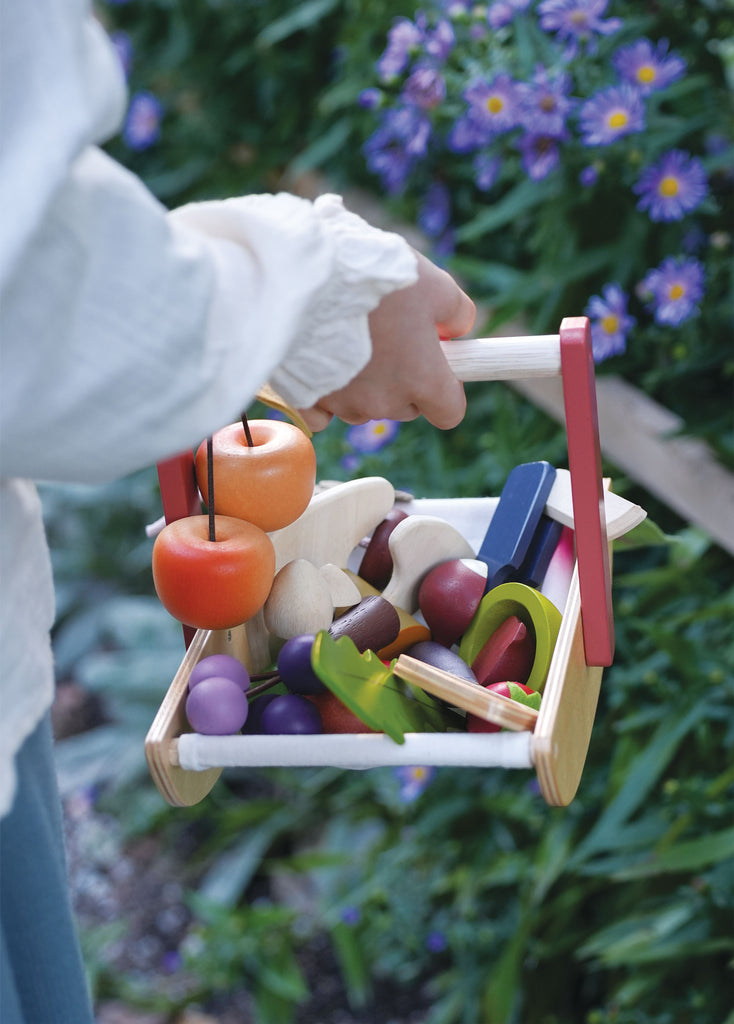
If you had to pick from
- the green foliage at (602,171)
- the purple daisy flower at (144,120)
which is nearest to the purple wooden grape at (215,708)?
the green foliage at (602,171)

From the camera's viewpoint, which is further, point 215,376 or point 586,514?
point 586,514

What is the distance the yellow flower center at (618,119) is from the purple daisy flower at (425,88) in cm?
24

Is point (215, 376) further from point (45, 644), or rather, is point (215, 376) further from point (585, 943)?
point (585, 943)

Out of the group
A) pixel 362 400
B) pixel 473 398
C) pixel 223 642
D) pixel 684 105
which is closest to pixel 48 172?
pixel 362 400

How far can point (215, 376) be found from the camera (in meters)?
0.44

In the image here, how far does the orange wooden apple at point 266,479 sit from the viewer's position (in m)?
0.59

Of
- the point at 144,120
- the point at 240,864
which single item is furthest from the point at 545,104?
the point at 240,864

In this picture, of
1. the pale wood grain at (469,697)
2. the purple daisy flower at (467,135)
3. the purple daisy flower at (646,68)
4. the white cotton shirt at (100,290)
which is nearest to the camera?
the white cotton shirt at (100,290)

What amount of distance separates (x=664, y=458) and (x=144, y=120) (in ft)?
3.90

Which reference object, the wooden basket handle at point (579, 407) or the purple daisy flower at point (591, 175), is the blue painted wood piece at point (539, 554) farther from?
the purple daisy flower at point (591, 175)

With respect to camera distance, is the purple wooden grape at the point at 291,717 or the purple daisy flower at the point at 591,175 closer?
the purple wooden grape at the point at 291,717

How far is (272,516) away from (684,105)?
914 millimetres

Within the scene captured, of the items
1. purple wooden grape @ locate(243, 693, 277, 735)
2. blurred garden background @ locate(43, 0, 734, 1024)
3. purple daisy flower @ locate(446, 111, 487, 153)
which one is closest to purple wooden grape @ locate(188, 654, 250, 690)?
purple wooden grape @ locate(243, 693, 277, 735)

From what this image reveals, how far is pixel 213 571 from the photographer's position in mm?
562
